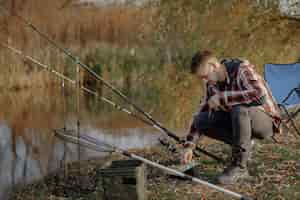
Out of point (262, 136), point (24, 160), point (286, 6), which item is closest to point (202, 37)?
point (286, 6)

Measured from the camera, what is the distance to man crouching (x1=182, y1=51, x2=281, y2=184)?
2.67 m

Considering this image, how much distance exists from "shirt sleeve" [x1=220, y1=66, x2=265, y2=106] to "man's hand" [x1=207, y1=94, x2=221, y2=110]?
11 centimetres

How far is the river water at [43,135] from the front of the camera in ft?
16.5

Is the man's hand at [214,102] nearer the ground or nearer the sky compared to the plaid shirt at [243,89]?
nearer the ground

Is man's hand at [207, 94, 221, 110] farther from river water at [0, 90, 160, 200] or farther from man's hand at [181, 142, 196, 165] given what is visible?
river water at [0, 90, 160, 200]

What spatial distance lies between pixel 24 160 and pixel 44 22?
19.1ft

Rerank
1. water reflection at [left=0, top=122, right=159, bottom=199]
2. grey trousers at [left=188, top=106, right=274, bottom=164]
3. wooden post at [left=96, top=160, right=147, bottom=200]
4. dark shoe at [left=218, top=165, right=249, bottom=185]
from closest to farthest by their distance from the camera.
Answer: wooden post at [left=96, top=160, right=147, bottom=200] → grey trousers at [left=188, top=106, right=274, bottom=164] → dark shoe at [left=218, top=165, right=249, bottom=185] → water reflection at [left=0, top=122, right=159, bottom=199]

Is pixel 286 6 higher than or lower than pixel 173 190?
higher

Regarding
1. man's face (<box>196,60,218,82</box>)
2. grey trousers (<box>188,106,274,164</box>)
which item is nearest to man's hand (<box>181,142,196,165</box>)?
grey trousers (<box>188,106,274,164</box>)

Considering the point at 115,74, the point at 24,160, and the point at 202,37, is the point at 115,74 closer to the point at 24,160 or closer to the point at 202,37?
the point at 202,37

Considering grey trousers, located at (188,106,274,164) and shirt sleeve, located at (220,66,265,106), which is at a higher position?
shirt sleeve, located at (220,66,265,106)

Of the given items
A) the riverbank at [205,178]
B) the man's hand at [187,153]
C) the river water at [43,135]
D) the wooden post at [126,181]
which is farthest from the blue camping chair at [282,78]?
the wooden post at [126,181]

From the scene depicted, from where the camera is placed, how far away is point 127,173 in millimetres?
2582

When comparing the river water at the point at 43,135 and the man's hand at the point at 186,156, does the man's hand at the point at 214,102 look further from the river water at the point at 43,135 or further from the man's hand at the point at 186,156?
the river water at the point at 43,135
